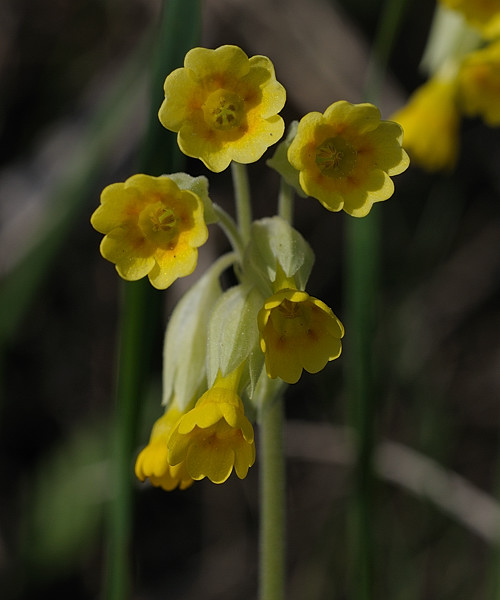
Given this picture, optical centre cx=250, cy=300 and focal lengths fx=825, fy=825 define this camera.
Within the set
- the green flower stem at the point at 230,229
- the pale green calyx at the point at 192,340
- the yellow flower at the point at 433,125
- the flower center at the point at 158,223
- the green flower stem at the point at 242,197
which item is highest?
the yellow flower at the point at 433,125

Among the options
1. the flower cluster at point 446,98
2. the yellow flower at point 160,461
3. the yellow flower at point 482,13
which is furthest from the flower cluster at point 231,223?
the flower cluster at point 446,98

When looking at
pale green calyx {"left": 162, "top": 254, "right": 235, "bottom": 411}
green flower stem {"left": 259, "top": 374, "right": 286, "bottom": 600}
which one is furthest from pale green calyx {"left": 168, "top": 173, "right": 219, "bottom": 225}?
green flower stem {"left": 259, "top": 374, "right": 286, "bottom": 600}

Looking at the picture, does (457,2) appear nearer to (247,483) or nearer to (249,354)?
(249,354)

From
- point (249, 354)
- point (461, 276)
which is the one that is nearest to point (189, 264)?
point (249, 354)

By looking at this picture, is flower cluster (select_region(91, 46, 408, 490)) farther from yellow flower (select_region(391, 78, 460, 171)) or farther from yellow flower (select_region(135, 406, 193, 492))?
yellow flower (select_region(391, 78, 460, 171))

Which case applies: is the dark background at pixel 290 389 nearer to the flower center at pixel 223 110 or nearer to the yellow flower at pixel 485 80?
the yellow flower at pixel 485 80

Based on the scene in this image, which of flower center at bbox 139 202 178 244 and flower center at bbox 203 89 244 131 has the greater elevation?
flower center at bbox 203 89 244 131

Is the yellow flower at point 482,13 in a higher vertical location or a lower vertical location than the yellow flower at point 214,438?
higher
